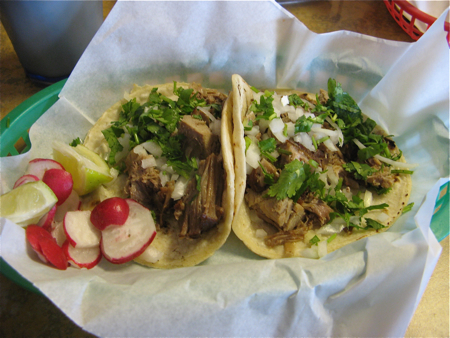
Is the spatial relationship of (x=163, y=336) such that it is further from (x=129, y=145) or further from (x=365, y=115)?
(x=365, y=115)

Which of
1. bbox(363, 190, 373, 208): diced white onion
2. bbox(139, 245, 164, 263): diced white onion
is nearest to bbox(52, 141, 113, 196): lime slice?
bbox(139, 245, 164, 263): diced white onion

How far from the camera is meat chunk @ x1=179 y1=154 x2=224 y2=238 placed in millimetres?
1815

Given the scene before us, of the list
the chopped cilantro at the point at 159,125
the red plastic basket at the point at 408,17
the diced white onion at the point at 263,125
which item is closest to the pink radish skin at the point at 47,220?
the chopped cilantro at the point at 159,125

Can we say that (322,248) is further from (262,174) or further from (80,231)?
(80,231)

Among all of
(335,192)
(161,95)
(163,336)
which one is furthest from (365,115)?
(163,336)

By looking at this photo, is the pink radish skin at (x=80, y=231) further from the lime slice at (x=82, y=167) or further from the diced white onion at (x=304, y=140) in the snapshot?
the diced white onion at (x=304, y=140)

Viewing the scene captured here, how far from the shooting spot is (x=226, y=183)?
177 centimetres

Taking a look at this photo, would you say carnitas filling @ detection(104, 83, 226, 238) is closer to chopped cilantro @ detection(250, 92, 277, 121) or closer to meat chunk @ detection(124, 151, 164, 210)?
meat chunk @ detection(124, 151, 164, 210)

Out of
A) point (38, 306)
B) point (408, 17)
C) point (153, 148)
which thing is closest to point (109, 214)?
point (153, 148)

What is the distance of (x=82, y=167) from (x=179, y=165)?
0.56 metres

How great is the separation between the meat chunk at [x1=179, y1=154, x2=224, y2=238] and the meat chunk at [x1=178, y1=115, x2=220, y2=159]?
3.5 inches

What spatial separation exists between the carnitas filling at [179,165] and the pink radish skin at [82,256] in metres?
0.37

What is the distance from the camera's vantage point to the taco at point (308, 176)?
1863mm

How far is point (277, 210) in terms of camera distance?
1831 mm
